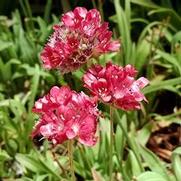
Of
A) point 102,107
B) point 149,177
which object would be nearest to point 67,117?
point 149,177

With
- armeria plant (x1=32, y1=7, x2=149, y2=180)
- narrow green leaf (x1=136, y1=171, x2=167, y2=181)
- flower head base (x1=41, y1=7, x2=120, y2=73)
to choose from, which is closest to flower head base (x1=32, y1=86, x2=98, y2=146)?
armeria plant (x1=32, y1=7, x2=149, y2=180)

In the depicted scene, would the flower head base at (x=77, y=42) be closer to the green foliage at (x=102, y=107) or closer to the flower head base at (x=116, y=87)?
the flower head base at (x=116, y=87)

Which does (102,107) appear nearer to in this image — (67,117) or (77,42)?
(77,42)

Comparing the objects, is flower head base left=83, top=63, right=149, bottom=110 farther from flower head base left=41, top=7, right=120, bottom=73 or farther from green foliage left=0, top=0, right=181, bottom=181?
green foliage left=0, top=0, right=181, bottom=181

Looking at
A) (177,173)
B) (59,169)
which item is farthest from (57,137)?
(59,169)

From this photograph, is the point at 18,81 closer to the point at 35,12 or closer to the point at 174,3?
the point at 35,12

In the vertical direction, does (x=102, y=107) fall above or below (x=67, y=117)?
below

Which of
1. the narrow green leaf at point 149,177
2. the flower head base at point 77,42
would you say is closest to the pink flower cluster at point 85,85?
the flower head base at point 77,42
